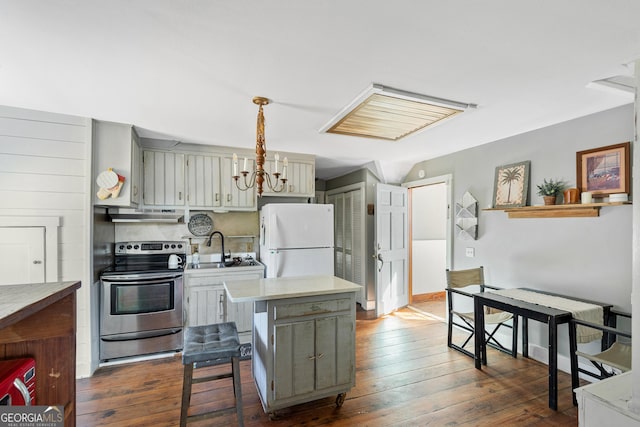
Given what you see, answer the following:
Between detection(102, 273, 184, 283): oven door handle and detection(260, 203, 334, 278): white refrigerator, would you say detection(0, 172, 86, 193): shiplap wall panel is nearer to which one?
detection(102, 273, 184, 283): oven door handle

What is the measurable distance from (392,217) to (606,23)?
10.6ft

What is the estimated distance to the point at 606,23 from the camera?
4.81ft

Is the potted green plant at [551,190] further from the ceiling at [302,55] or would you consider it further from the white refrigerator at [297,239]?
the white refrigerator at [297,239]

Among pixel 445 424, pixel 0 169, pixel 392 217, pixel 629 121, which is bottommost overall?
pixel 445 424

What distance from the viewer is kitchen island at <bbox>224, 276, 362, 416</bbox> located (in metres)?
2.11

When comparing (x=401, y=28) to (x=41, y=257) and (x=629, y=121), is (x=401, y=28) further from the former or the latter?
(x=41, y=257)

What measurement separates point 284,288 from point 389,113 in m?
1.64

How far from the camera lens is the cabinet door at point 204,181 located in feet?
12.0

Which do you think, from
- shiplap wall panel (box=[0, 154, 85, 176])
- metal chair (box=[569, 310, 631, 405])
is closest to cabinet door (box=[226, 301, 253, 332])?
shiplap wall panel (box=[0, 154, 85, 176])

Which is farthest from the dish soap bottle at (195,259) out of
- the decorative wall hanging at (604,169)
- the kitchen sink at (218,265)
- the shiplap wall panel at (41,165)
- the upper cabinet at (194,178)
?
the decorative wall hanging at (604,169)

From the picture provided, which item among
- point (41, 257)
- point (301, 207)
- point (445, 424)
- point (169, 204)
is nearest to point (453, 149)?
point (301, 207)

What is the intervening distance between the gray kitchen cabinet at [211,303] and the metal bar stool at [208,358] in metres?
1.17

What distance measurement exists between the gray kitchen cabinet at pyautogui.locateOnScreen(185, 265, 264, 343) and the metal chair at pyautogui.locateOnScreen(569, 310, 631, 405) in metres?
2.85

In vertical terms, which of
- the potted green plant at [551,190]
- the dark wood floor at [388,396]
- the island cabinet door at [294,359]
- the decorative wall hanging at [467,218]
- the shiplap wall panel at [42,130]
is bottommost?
the dark wood floor at [388,396]
